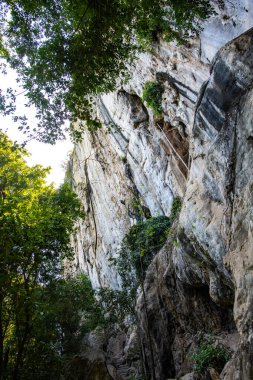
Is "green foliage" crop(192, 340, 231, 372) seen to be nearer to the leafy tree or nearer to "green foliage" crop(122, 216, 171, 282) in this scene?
the leafy tree

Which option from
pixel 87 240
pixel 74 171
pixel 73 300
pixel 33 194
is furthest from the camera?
pixel 74 171

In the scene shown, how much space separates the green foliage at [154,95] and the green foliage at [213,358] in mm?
12455

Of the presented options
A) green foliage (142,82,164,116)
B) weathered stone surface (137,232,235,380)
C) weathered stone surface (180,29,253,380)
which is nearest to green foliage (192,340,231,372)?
weathered stone surface (137,232,235,380)

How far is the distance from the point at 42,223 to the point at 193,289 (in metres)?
5.94

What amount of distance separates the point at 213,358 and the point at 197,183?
507 centimetres

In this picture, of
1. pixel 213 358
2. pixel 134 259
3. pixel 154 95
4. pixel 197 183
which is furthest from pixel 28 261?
pixel 154 95

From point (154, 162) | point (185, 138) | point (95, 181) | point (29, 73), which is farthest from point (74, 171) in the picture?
point (29, 73)

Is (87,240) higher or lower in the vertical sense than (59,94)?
higher

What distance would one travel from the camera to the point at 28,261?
29.4 feet

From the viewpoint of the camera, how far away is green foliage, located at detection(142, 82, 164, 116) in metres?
16.2

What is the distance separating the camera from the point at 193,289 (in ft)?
32.8

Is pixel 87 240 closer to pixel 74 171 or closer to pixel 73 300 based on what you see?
pixel 74 171

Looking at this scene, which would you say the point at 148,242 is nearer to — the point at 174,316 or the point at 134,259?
the point at 134,259

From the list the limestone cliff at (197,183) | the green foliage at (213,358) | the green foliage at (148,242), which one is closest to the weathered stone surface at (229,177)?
the limestone cliff at (197,183)
